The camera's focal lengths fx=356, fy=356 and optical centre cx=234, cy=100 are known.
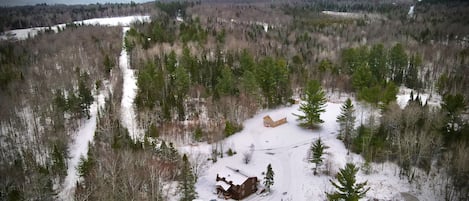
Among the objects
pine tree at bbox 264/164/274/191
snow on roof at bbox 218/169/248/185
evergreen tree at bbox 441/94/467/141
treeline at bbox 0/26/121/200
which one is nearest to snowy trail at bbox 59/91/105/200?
treeline at bbox 0/26/121/200

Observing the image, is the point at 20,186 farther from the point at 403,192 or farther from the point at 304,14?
the point at 304,14

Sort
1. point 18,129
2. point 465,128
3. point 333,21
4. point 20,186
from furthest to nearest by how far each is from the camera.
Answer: point 333,21 < point 18,129 < point 465,128 < point 20,186

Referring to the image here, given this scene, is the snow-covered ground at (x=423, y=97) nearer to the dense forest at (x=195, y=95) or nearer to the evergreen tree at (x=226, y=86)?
the dense forest at (x=195, y=95)

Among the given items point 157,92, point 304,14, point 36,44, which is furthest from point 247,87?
point 304,14

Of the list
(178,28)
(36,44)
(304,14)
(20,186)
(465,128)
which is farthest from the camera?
(304,14)

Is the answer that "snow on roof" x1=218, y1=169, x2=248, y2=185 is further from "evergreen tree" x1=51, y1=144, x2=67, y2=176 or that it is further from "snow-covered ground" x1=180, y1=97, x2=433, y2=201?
"evergreen tree" x1=51, y1=144, x2=67, y2=176

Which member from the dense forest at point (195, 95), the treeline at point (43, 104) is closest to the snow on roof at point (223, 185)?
the dense forest at point (195, 95)
